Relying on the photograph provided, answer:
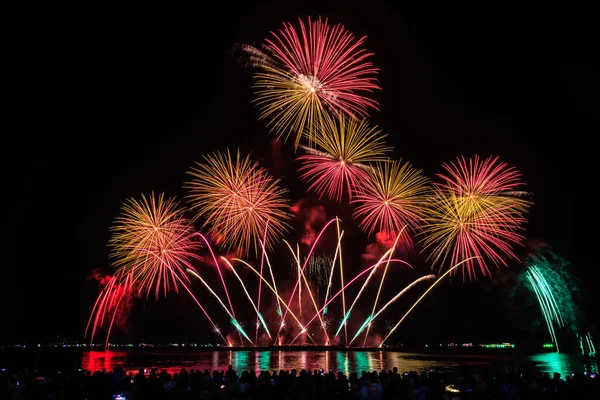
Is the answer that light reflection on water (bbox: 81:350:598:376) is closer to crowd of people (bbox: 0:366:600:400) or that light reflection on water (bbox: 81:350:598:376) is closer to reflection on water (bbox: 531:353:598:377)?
reflection on water (bbox: 531:353:598:377)

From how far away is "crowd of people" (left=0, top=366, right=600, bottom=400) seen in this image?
11.9 m

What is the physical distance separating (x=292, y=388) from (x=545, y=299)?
178 feet

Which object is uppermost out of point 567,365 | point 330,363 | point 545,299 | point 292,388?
point 545,299

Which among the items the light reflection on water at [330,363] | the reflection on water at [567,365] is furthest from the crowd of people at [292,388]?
the light reflection on water at [330,363]

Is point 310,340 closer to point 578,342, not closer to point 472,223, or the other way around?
point 578,342

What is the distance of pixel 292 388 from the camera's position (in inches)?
470

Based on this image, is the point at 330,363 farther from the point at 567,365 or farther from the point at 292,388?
the point at 292,388

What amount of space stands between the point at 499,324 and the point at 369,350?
29939 millimetres

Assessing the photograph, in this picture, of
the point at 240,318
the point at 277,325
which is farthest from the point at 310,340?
the point at 240,318

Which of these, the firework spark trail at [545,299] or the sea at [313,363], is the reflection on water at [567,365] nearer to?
the sea at [313,363]

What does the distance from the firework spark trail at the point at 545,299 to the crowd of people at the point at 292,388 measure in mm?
45242

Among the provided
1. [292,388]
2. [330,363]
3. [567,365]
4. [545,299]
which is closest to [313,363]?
[330,363]

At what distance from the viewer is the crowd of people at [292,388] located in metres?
11.9

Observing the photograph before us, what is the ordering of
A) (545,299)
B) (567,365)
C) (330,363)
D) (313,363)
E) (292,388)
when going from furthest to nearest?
(545,299)
(567,365)
(330,363)
(313,363)
(292,388)
